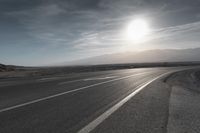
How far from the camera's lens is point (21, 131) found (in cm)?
430

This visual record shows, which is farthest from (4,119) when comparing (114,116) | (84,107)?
(114,116)

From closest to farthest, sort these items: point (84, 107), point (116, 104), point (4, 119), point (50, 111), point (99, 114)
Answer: point (4, 119) → point (99, 114) → point (50, 111) → point (84, 107) → point (116, 104)

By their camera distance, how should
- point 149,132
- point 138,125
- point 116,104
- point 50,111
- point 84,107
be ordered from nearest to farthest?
point 149,132
point 138,125
point 50,111
point 84,107
point 116,104

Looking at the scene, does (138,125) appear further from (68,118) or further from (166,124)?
(68,118)

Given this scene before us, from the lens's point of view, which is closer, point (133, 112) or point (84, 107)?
point (133, 112)

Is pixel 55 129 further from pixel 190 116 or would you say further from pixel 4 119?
pixel 190 116

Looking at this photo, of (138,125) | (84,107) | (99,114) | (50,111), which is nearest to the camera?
(138,125)

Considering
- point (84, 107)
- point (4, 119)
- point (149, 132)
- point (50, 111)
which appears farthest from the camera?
point (84, 107)

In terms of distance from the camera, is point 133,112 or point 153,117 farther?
point 133,112

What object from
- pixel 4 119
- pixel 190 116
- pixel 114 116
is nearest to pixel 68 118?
pixel 114 116

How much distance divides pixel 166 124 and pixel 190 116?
3.77 ft

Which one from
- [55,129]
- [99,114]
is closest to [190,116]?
[99,114]

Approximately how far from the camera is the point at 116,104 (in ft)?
23.0

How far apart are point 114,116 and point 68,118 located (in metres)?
1.22
